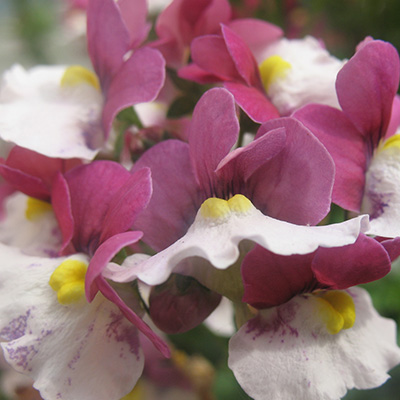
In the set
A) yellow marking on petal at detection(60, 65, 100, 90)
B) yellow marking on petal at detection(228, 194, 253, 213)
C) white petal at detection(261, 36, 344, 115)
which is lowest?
white petal at detection(261, 36, 344, 115)

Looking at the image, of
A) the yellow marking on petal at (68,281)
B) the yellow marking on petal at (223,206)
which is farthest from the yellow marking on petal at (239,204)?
the yellow marking on petal at (68,281)

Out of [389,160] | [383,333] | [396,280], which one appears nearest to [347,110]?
[389,160]

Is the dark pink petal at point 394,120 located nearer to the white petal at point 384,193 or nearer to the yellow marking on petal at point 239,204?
the white petal at point 384,193

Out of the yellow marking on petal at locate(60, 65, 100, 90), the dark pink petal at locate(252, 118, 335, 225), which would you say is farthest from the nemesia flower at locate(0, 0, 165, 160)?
the dark pink petal at locate(252, 118, 335, 225)

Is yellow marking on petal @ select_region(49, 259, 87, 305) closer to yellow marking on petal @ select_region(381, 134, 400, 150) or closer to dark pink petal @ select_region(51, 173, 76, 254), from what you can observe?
dark pink petal @ select_region(51, 173, 76, 254)

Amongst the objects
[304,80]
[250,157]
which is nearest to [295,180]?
[250,157]

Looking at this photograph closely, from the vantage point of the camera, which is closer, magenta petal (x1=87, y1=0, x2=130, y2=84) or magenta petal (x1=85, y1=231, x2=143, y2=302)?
magenta petal (x1=85, y1=231, x2=143, y2=302)

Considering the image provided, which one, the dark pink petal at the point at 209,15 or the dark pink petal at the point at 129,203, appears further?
the dark pink petal at the point at 209,15

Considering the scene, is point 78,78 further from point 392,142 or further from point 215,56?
point 392,142
